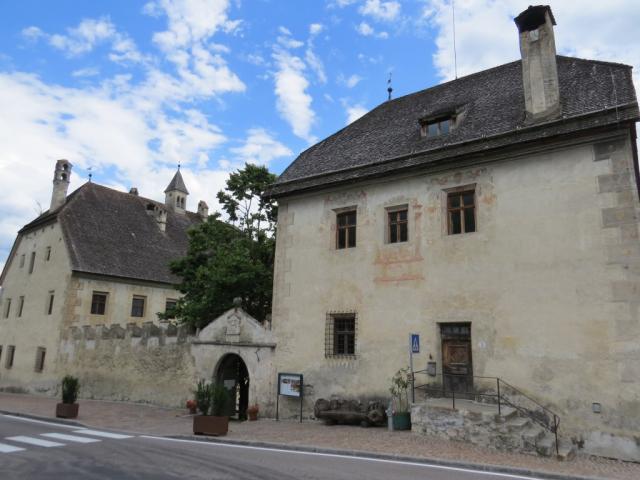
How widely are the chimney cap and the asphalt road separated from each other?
12324mm

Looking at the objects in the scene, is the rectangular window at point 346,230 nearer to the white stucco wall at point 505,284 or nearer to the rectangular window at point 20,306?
the white stucco wall at point 505,284

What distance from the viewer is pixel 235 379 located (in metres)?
18.7

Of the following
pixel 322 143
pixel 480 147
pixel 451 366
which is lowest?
pixel 451 366

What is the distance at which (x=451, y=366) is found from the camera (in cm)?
1352

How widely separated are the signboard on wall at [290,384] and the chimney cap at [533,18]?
41.9 ft

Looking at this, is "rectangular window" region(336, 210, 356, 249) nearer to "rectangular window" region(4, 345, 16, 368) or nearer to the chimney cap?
the chimney cap

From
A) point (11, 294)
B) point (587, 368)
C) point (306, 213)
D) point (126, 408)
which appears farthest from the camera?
point (11, 294)

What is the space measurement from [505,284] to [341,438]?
19.2 ft

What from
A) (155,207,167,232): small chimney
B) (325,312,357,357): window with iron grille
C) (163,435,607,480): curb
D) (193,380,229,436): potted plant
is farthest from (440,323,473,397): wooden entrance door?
(155,207,167,232): small chimney

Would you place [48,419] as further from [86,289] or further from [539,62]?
[539,62]

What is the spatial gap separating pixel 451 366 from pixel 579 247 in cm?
457

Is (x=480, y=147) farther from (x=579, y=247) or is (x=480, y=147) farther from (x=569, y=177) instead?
(x=579, y=247)

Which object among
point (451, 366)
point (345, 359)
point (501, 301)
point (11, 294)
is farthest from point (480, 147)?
point (11, 294)

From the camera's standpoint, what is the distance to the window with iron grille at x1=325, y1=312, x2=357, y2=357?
15594 mm
